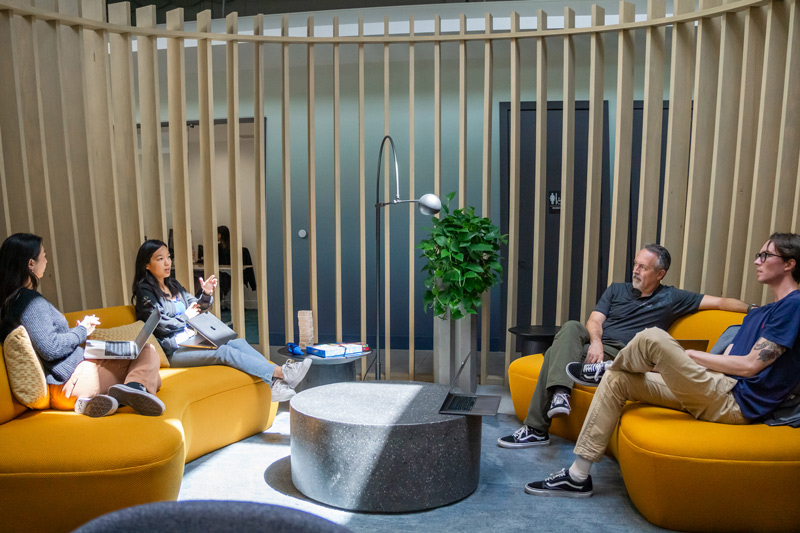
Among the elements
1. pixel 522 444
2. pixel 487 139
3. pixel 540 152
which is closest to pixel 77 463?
pixel 522 444

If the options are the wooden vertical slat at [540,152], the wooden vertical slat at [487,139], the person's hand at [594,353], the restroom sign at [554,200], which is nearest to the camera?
the person's hand at [594,353]

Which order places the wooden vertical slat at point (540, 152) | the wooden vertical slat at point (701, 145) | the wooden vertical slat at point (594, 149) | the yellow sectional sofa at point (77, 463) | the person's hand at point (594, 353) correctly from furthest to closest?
the wooden vertical slat at point (540, 152), the wooden vertical slat at point (594, 149), the wooden vertical slat at point (701, 145), the person's hand at point (594, 353), the yellow sectional sofa at point (77, 463)

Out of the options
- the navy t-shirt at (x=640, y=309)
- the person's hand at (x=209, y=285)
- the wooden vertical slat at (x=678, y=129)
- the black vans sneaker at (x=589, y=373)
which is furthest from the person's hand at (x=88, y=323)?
the wooden vertical slat at (x=678, y=129)

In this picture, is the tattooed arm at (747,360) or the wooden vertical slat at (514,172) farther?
the wooden vertical slat at (514,172)

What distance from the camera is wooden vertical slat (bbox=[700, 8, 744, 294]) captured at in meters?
4.20

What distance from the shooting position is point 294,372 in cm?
399

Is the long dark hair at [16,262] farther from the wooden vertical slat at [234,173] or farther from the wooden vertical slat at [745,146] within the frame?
the wooden vertical slat at [745,146]

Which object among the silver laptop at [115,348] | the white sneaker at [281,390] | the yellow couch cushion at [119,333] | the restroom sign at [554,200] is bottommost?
the white sneaker at [281,390]

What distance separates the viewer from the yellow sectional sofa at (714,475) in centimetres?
254

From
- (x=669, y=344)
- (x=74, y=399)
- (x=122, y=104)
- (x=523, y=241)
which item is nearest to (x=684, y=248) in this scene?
(x=669, y=344)

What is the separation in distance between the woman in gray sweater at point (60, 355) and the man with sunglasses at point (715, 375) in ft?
6.36

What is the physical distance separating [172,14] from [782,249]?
→ 432 cm

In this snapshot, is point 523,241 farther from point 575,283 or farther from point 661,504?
point 661,504

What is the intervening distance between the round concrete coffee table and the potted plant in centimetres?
146
